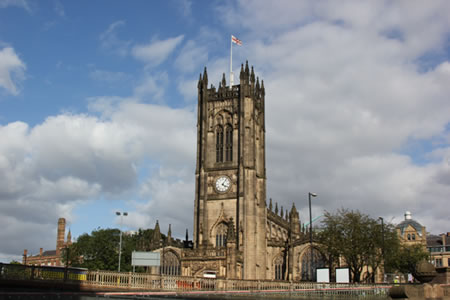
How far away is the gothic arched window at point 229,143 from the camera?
2972 inches

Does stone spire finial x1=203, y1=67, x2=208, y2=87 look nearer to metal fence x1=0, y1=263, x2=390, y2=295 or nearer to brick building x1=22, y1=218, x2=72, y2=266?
metal fence x1=0, y1=263, x2=390, y2=295

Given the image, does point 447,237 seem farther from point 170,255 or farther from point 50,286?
point 50,286


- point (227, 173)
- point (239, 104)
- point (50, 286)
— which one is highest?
point (239, 104)

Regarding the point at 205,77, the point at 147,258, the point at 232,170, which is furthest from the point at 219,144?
the point at 147,258

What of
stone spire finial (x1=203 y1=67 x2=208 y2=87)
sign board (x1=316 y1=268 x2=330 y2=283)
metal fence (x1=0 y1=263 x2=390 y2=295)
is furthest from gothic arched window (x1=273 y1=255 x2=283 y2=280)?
metal fence (x1=0 y1=263 x2=390 y2=295)

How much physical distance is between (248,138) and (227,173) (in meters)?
6.11

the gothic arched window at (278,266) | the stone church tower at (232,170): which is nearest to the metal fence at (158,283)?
the stone church tower at (232,170)

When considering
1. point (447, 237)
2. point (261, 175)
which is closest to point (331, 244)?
point (261, 175)

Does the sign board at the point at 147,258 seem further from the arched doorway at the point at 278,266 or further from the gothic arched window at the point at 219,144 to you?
the arched doorway at the point at 278,266

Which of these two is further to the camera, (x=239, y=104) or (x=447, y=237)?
(x=447, y=237)

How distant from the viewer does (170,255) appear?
230 ft

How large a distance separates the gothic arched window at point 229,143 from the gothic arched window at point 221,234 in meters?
10.2

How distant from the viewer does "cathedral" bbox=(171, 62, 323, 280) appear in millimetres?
69812

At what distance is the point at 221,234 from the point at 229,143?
546 inches
